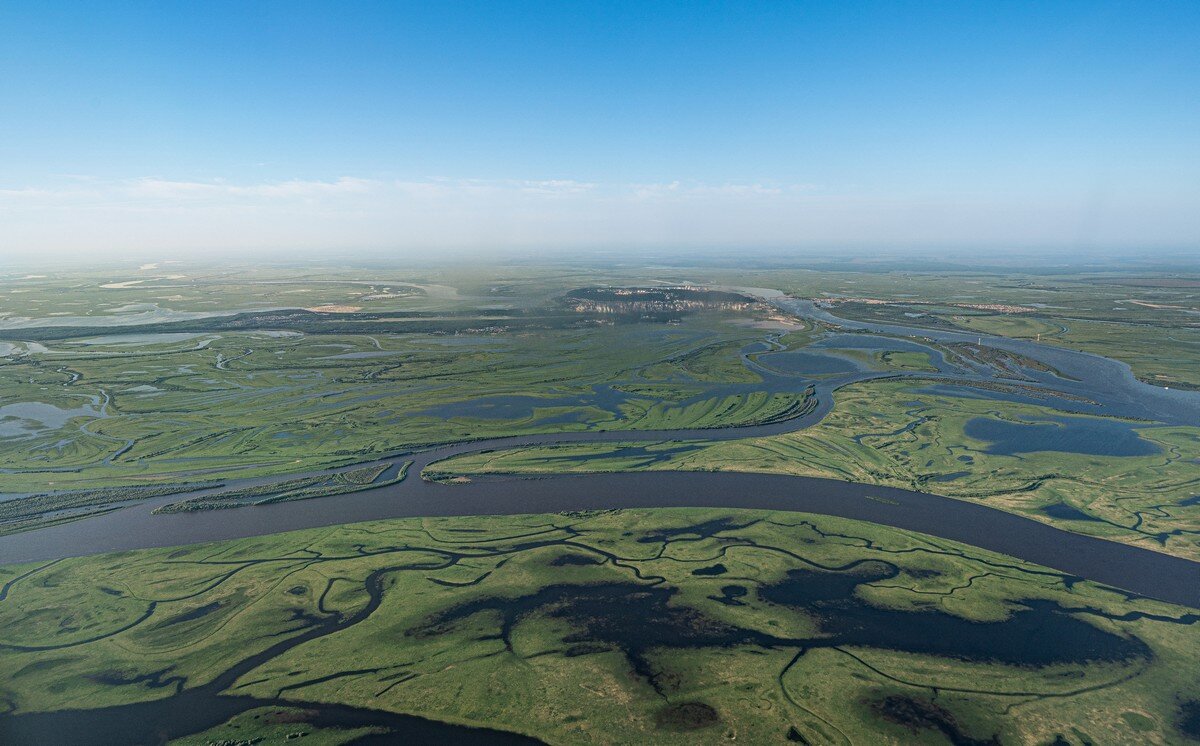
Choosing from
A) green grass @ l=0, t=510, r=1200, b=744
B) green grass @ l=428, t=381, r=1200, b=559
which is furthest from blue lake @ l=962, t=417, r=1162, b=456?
green grass @ l=0, t=510, r=1200, b=744

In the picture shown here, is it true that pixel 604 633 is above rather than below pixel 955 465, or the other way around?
below

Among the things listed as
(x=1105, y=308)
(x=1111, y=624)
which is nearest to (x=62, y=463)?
(x=1111, y=624)

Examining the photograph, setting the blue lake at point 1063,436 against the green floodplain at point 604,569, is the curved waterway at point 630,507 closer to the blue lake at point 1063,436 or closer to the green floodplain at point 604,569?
the green floodplain at point 604,569

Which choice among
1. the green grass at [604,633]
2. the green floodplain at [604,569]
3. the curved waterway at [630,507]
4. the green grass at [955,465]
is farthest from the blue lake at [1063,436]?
the green grass at [604,633]

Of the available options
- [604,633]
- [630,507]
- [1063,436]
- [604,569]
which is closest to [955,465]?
[1063,436]

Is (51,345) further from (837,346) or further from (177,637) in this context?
(837,346)

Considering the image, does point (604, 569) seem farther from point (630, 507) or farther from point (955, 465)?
point (955, 465)
